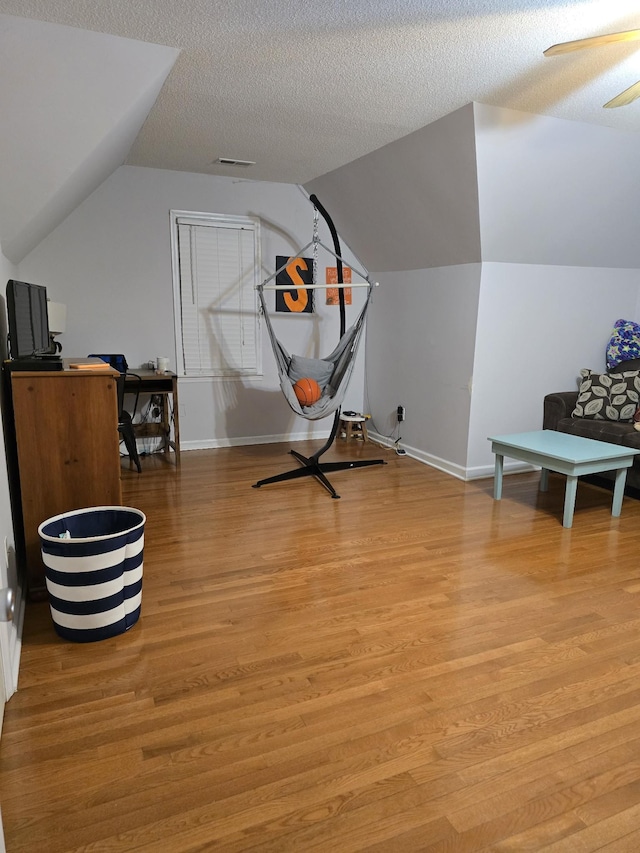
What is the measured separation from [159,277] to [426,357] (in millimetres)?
2350

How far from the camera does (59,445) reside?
2.45 m

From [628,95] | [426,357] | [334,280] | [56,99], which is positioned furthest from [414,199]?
[56,99]

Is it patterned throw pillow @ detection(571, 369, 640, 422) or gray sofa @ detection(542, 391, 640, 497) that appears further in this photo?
patterned throw pillow @ detection(571, 369, 640, 422)

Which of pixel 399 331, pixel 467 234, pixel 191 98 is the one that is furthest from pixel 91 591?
pixel 399 331

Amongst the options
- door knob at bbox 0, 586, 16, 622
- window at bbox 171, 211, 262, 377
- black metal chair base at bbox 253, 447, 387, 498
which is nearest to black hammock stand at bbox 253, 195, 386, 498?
black metal chair base at bbox 253, 447, 387, 498

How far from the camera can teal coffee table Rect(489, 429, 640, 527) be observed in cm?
330

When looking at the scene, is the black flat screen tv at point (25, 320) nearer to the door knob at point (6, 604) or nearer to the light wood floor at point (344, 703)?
the light wood floor at point (344, 703)

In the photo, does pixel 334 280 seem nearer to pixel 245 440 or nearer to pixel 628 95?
pixel 245 440

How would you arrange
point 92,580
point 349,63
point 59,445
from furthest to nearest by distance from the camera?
point 349,63 < point 59,445 < point 92,580

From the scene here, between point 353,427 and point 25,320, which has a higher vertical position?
point 25,320

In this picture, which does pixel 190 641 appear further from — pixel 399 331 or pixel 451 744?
pixel 399 331

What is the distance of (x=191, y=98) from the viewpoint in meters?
3.10

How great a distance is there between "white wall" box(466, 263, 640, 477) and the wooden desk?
2.33 meters

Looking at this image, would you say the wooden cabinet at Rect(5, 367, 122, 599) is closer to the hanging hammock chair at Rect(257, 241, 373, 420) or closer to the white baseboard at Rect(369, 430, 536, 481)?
the hanging hammock chair at Rect(257, 241, 373, 420)
